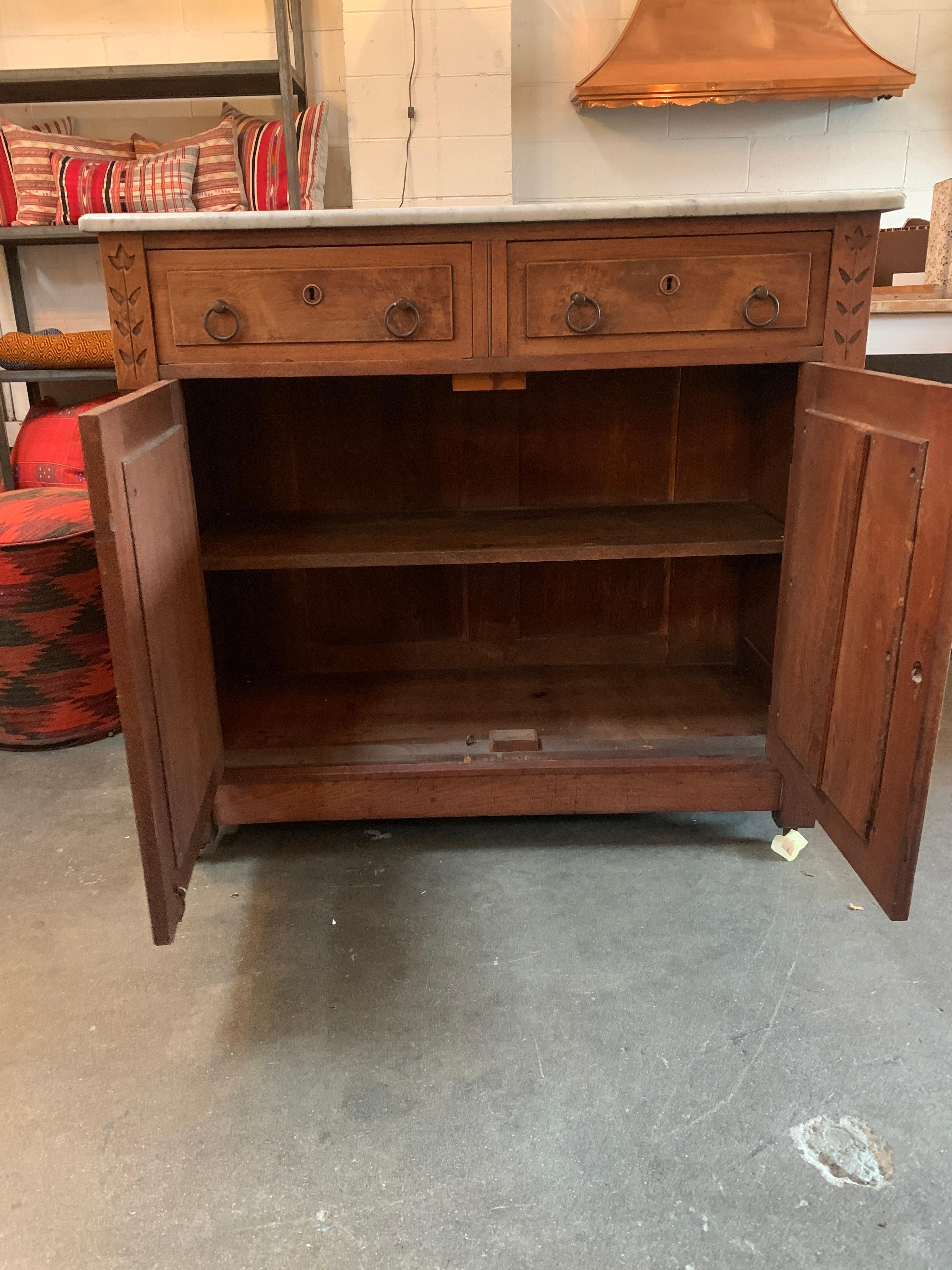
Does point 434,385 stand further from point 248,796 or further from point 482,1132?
point 482,1132

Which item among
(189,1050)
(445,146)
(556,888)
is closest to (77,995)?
(189,1050)

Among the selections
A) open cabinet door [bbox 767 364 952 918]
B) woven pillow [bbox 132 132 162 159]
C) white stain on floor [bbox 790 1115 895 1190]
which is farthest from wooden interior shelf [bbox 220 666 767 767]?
woven pillow [bbox 132 132 162 159]

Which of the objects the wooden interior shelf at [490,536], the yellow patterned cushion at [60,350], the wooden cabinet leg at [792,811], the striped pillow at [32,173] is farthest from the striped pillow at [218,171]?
the wooden cabinet leg at [792,811]

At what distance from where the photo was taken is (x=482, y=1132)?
39.3 inches

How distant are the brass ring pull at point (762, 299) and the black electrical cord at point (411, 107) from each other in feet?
5.67

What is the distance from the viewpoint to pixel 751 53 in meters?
2.55

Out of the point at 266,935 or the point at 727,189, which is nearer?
the point at 266,935

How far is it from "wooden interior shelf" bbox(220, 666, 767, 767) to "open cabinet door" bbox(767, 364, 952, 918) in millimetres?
280

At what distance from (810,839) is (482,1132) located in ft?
2.73

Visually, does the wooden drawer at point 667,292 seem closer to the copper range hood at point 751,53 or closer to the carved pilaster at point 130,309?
the carved pilaster at point 130,309

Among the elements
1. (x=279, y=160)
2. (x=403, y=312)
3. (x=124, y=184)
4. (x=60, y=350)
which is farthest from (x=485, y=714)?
Answer: (x=124, y=184)

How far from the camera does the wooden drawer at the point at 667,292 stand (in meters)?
1.30

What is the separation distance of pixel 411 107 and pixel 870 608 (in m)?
2.29

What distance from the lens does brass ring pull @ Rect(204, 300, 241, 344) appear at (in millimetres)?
1294
